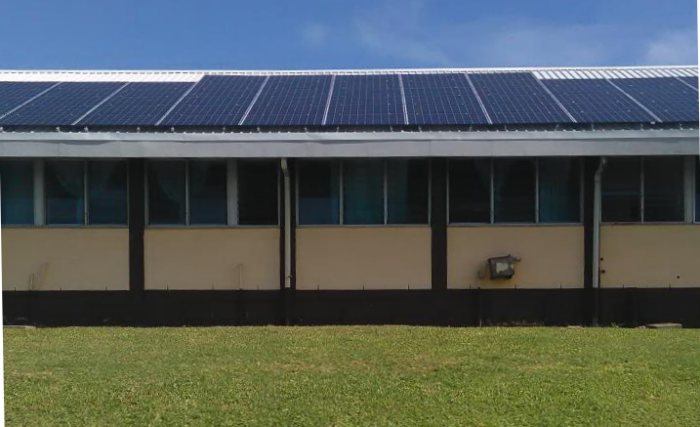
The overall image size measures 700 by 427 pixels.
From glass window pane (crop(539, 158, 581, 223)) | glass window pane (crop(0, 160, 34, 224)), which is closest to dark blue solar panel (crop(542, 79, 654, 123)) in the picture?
glass window pane (crop(539, 158, 581, 223))

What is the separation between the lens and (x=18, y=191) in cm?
1047

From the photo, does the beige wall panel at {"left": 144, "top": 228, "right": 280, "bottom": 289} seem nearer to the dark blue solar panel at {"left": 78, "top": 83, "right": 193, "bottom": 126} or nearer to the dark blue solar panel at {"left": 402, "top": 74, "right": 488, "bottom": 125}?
the dark blue solar panel at {"left": 78, "top": 83, "right": 193, "bottom": 126}

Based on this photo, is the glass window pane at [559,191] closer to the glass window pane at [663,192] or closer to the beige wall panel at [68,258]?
the glass window pane at [663,192]

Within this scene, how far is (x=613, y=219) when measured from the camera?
1033 centimetres

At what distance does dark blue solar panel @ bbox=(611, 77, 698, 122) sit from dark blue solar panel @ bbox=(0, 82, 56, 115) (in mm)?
10851

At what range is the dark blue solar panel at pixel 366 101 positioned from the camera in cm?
1020

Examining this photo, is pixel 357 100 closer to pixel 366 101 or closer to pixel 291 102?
pixel 366 101

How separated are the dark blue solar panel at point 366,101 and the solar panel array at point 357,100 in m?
0.02

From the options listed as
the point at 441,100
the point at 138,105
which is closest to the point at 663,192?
the point at 441,100

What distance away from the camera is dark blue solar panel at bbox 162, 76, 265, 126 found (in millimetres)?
10266

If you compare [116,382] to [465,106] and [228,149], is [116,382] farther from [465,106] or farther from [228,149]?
[465,106]

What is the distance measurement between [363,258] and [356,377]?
3.81 meters

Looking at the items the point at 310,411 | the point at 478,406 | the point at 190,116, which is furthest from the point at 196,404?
the point at 190,116

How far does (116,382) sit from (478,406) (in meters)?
3.56
